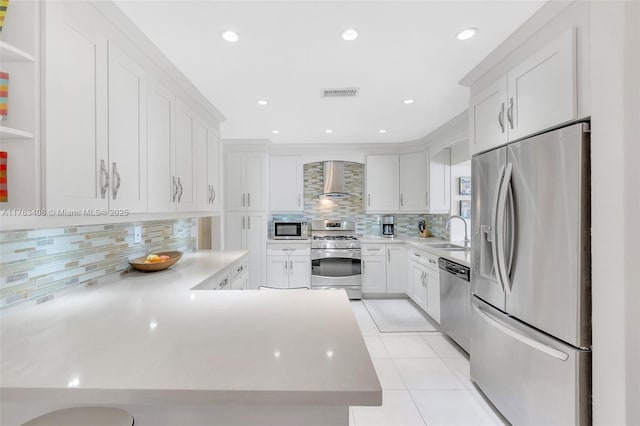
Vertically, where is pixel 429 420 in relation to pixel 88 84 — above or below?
below

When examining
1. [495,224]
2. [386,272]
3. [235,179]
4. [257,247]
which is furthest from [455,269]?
[235,179]

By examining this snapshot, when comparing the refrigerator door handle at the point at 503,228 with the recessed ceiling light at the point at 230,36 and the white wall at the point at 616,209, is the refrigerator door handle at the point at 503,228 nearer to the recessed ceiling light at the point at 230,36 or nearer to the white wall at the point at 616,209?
the white wall at the point at 616,209

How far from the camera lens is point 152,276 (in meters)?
2.05

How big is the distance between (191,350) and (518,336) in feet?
5.84

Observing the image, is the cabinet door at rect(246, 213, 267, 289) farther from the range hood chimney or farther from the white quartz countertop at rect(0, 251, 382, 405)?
the white quartz countertop at rect(0, 251, 382, 405)

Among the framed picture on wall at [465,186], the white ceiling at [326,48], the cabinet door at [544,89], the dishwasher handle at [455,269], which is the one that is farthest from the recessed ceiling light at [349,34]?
the framed picture on wall at [465,186]

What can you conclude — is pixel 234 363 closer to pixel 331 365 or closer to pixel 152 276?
pixel 331 365

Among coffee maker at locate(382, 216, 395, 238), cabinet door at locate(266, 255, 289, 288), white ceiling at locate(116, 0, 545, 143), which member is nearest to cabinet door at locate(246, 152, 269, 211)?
cabinet door at locate(266, 255, 289, 288)

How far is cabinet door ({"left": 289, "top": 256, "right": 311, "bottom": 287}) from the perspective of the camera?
4.45 meters

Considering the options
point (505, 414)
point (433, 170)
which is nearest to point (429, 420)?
point (505, 414)

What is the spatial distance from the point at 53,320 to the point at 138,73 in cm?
140

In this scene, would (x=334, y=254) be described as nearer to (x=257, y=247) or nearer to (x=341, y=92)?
(x=257, y=247)

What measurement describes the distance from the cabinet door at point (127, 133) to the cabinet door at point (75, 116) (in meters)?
0.05

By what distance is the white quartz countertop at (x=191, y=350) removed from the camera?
77 centimetres
